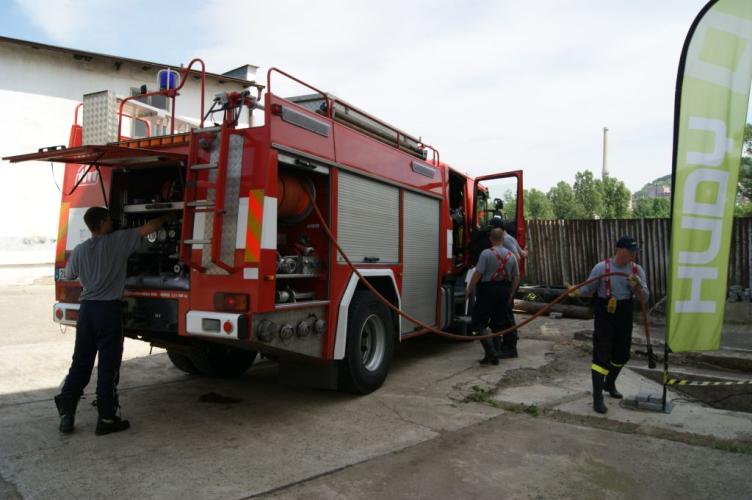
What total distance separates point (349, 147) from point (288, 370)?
91.6 inches

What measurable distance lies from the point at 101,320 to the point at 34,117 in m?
13.4

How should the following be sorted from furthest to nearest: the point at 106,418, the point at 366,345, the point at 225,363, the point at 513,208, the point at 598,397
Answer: the point at 513,208, the point at 225,363, the point at 366,345, the point at 598,397, the point at 106,418

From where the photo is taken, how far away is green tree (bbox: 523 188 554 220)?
63.6m

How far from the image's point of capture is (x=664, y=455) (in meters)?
4.16

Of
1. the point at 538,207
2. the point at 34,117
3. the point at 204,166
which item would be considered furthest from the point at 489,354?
the point at 538,207

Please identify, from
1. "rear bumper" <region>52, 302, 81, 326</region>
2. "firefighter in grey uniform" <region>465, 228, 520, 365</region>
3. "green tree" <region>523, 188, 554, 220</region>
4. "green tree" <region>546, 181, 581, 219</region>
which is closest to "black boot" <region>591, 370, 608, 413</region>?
"firefighter in grey uniform" <region>465, 228, 520, 365</region>

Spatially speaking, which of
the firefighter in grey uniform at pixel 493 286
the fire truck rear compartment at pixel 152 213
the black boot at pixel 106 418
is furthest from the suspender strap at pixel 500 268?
the black boot at pixel 106 418

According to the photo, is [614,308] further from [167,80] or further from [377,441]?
[167,80]

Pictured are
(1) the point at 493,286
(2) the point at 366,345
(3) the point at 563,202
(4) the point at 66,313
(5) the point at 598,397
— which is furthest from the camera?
(3) the point at 563,202

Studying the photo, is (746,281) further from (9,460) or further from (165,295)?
(9,460)

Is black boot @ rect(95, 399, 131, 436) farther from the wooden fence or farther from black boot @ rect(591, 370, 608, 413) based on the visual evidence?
the wooden fence

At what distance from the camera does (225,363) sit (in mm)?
6469

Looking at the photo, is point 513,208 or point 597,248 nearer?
point 513,208

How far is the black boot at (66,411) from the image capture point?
14.6ft
